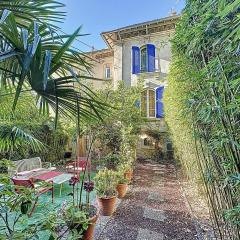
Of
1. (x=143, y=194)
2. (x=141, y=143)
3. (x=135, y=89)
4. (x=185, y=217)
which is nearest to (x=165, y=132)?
(x=141, y=143)

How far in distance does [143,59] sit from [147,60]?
35cm

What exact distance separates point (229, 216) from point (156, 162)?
807cm

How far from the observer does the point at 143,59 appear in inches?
419

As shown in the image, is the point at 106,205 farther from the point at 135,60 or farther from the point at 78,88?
the point at 135,60

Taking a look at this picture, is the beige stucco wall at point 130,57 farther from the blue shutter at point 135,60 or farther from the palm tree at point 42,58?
the palm tree at point 42,58

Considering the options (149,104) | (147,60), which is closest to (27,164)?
(149,104)

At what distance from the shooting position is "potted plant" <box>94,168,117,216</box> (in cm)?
372

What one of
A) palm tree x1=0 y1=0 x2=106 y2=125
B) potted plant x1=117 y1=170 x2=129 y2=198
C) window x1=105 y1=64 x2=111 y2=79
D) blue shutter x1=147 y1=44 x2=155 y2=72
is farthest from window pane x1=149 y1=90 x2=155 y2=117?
palm tree x1=0 y1=0 x2=106 y2=125

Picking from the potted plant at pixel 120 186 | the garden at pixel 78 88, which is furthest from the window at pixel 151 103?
the garden at pixel 78 88

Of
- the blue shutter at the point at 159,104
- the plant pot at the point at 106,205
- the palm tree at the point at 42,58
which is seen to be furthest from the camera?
the blue shutter at the point at 159,104

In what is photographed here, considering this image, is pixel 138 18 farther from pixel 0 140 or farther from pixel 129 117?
pixel 0 140

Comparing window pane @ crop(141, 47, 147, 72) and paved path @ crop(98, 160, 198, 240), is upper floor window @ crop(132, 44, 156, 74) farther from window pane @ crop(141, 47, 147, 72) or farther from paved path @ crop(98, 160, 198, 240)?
paved path @ crop(98, 160, 198, 240)

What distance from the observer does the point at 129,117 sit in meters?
6.54

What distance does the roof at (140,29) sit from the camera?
32.6 ft
